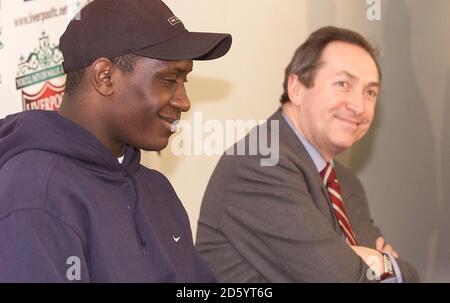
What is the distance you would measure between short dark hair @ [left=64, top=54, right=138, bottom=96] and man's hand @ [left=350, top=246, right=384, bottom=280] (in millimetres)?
749

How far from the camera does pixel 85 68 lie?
1.17 meters

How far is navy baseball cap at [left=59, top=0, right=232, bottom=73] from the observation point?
3.82 ft

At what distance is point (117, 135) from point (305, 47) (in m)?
0.79

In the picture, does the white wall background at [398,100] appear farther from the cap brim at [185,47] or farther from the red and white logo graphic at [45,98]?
the cap brim at [185,47]

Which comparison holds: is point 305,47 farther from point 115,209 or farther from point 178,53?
point 115,209

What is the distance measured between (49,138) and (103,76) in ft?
0.48

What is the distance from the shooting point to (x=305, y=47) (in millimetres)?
1837

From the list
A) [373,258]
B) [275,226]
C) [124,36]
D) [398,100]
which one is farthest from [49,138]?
[398,100]

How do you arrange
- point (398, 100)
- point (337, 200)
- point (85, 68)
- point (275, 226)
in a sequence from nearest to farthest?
1. point (85, 68)
2. point (275, 226)
3. point (337, 200)
4. point (398, 100)

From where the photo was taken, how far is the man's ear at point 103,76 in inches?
45.6

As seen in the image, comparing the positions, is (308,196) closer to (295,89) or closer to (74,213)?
(295,89)

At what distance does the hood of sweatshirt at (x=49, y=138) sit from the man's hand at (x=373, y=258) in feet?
2.38

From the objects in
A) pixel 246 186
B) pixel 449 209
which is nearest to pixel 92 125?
pixel 246 186

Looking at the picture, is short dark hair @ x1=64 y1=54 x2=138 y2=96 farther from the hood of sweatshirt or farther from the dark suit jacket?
the dark suit jacket
